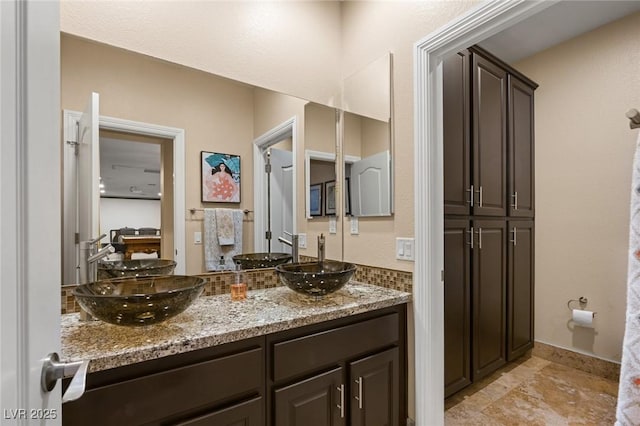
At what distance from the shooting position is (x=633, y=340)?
1.59 meters

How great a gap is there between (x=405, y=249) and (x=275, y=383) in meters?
0.93

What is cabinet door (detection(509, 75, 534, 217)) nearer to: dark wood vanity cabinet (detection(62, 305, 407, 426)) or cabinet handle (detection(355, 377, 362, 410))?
dark wood vanity cabinet (detection(62, 305, 407, 426))

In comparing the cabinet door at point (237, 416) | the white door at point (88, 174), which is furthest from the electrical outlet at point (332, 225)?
the white door at point (88, 174)

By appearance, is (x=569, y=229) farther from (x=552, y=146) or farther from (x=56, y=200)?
(x=56, y=200)

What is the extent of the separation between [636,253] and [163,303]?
220 centimetres

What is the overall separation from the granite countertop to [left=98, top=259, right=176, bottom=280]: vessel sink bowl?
0.21m

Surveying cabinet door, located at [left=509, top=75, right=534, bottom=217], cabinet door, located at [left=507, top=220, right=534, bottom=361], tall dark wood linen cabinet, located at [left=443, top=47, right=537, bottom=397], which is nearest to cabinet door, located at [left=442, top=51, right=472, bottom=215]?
tall dark wood linen cabinet, located at [left=443, top=47, right=537, bottom=397]

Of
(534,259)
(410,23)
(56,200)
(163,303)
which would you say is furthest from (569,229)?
(56,200)

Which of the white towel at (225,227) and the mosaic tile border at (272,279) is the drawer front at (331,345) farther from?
the white towel at (225,227)

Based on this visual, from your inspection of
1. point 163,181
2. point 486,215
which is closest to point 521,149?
point 486,215

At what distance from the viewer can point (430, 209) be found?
5.40ft

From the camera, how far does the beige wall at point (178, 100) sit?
4.47 ft

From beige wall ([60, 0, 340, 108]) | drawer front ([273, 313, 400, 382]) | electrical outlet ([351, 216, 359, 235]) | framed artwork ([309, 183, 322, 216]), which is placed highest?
beige wall ([60, 0, 340, 108])

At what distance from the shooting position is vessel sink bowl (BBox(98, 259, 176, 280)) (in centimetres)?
142
